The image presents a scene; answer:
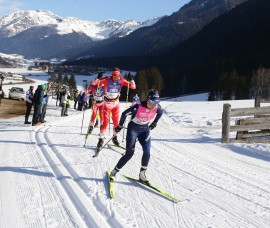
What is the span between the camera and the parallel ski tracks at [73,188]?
17.9 ft

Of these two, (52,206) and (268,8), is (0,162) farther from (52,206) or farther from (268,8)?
(268,8)

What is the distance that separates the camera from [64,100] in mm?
22250

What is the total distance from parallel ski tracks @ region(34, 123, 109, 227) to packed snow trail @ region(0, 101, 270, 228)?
1 cm

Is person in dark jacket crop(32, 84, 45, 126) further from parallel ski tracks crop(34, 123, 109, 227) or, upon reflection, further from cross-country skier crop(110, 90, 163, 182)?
cross-country skier crop(110, 90, 163, 182)

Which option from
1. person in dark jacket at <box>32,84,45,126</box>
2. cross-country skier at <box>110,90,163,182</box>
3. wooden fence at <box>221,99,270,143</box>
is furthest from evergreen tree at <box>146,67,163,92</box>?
cross-country skier at <box>110,90,163,182</box>

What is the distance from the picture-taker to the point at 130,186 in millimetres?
7234

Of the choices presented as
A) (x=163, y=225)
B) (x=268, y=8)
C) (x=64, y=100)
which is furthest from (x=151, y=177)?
(x=268, y=8)

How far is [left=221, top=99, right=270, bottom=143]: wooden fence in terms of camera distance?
12.0m

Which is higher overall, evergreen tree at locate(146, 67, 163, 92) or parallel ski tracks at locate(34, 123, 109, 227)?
evergreen tree at locate(146, 67, 163, 92)

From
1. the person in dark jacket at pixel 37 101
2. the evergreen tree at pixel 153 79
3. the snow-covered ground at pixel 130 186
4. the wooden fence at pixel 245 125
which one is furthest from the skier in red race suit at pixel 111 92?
the evergreen tree at pixel 153 79

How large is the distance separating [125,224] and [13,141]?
271 inches

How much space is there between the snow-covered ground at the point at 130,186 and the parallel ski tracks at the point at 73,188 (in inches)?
0.6

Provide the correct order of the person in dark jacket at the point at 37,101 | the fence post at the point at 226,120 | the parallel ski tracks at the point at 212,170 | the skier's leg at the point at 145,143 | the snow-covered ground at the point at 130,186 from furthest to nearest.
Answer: the person in dark jacket at the point at 37,101
the fence post at the point at 226,120
the skier's leg at the point at 145,143
the parallel ski tracks at the point at 212,170
the snow-covered ground at the point at 130,186

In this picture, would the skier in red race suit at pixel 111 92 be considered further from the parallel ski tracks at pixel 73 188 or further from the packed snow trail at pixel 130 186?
the parallel ski tracks at pixel 73 188
